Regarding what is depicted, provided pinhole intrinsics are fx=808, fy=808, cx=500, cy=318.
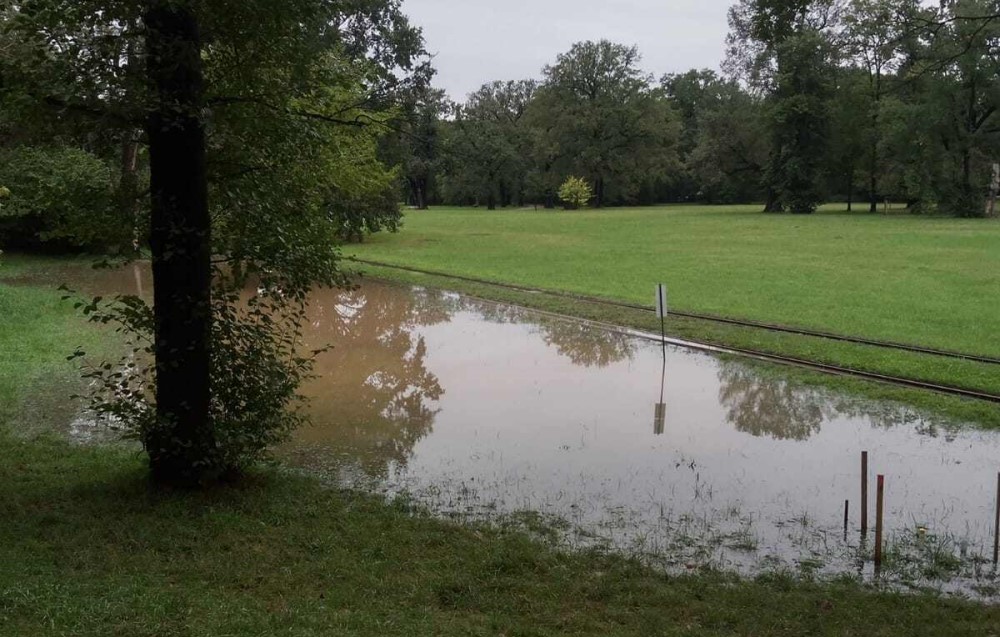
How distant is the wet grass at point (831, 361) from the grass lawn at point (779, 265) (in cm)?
140

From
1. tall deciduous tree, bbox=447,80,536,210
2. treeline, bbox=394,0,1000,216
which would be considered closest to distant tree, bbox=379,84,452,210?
treeline, bbox=394,0,1000,216

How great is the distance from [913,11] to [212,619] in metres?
7.71

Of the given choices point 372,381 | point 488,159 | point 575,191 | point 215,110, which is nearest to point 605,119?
point 575,191

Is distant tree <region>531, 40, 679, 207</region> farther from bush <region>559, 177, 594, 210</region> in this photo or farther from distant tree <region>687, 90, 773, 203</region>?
distant tree <region>687, 90, 773, 203</region>

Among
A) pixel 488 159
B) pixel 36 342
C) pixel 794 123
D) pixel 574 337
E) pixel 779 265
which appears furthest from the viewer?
pixel 488 159

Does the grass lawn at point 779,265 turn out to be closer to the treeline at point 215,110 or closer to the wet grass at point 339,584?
the wet grass at point 339,584

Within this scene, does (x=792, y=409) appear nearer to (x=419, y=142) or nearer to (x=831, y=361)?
(x=831, y=361)

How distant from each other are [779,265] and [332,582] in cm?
2374

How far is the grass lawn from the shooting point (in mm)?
17062

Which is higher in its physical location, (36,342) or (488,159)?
(488,159)

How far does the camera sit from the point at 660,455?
9.05 metres

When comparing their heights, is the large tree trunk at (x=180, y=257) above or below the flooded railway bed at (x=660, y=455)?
above

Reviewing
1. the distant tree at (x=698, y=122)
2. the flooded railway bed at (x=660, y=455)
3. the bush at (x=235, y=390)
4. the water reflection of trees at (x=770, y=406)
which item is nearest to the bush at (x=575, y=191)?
the distant tree at (x=698, y=122)

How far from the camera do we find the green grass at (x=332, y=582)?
4535mm
